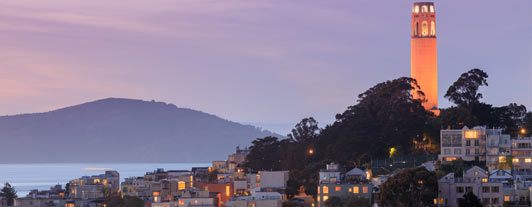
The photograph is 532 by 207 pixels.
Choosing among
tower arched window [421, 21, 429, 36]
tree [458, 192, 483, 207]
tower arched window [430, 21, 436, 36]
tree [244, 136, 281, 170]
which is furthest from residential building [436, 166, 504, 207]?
tower arched window [421, 21, 429, 36]

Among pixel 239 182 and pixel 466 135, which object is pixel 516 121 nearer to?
pixel 466 135

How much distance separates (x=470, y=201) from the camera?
47344 mm

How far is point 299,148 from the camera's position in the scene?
74.1 metres

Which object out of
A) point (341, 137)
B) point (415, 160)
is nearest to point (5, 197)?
point (341, 137)

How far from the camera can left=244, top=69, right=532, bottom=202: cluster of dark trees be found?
6650 centimetres

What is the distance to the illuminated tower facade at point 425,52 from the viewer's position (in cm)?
7744

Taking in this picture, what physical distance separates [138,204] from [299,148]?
1380 centimetres

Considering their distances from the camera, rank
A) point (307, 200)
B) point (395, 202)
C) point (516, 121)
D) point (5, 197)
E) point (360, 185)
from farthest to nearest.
A: 1. point (5, 197)
2. point (516, 121)
3. point (307, 200)
4. point (360, 185)
5. point (395, 202)

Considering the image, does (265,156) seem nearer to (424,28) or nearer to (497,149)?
(424,28)

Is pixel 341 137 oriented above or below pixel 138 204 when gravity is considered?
above

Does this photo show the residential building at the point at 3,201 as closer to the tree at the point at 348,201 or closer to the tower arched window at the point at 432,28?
the tower arched window at the point at 432,28

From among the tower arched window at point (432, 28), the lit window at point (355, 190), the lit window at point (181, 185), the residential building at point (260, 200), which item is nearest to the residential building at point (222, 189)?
the lit window at point (181, 185)

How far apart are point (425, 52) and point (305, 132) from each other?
10913mm

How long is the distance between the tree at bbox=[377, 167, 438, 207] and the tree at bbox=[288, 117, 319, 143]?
26.9 meters
